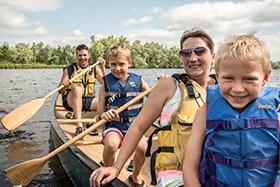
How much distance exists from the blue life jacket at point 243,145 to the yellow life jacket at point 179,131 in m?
0.35

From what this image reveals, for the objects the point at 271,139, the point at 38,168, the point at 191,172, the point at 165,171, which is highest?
the point at 271,139

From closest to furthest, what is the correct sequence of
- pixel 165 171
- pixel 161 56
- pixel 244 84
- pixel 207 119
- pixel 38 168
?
1. pixel 244 84
2. pixel 207 119
3. pixel 165 171
4. pixel 38 168
5. pixel 161 56

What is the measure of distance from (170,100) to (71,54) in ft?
218

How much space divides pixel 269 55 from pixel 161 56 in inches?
2228

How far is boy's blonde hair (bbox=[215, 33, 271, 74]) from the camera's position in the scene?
4.19 feet

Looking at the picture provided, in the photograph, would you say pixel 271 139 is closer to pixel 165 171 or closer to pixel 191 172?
pixel 191 172

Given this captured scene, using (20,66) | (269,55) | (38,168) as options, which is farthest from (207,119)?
(20,66)

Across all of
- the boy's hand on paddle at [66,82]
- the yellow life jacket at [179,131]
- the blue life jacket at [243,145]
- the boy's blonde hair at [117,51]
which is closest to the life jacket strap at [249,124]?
the blue life jacket at [243,145]

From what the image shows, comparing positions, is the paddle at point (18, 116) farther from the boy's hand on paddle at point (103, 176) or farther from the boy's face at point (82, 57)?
the boy's hand on paddle at point (103, 176)

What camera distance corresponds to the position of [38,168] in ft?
10.8

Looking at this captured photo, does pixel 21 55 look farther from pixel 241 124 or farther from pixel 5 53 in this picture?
pixel 241 124

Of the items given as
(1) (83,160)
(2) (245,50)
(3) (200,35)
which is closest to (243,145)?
(2) (245,50)

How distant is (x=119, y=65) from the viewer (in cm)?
336

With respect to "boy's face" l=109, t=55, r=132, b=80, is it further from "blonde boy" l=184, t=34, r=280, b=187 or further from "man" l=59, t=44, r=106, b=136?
"man" l=59, t=44, r=106, b=136
